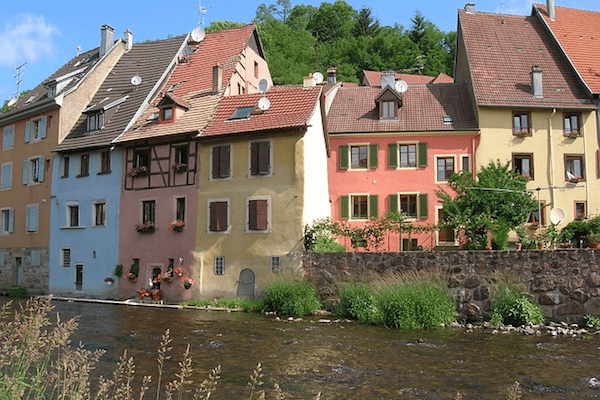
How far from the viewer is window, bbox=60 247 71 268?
96.1ft

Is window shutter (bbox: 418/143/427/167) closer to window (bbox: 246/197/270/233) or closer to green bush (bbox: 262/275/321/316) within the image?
window (bbox: 246/197/270/233)

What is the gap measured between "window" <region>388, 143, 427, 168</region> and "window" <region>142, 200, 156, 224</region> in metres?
11.7

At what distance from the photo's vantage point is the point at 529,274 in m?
18.6

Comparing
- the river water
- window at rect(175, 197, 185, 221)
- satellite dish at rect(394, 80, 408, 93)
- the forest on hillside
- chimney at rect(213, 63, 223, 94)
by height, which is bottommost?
the river water

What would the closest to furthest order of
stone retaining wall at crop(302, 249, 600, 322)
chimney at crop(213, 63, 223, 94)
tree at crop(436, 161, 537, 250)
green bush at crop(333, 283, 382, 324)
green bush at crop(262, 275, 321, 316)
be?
stone retaining wall at crop(302, 249, 600, 322)
green bush at crop(333, 283, 382, 324)
green bush at crop(262, 275, 321, 316)
tree at crop(436, 161, 537, 250)
chimney at crop(213, 63, 223, 94)

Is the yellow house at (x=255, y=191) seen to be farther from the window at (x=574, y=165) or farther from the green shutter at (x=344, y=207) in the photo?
the window at (x=574, y=165)

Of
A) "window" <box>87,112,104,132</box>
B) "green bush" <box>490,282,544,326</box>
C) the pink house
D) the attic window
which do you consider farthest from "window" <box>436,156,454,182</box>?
"window" <box>87,112,104,132</box>

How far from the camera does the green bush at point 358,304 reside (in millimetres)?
18891

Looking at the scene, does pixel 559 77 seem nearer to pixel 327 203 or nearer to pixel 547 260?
pixel 327 203

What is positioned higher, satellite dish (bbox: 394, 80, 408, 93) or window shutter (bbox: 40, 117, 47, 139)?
satellite dish (bbox: 394, 80, 408, 93)

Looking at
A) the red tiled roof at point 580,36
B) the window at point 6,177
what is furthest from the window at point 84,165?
the red tiled roof at point 580,36

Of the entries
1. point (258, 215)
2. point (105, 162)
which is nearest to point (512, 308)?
point (258, 215)

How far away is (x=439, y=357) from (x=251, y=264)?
38.6 ft

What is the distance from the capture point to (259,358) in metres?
12.9
